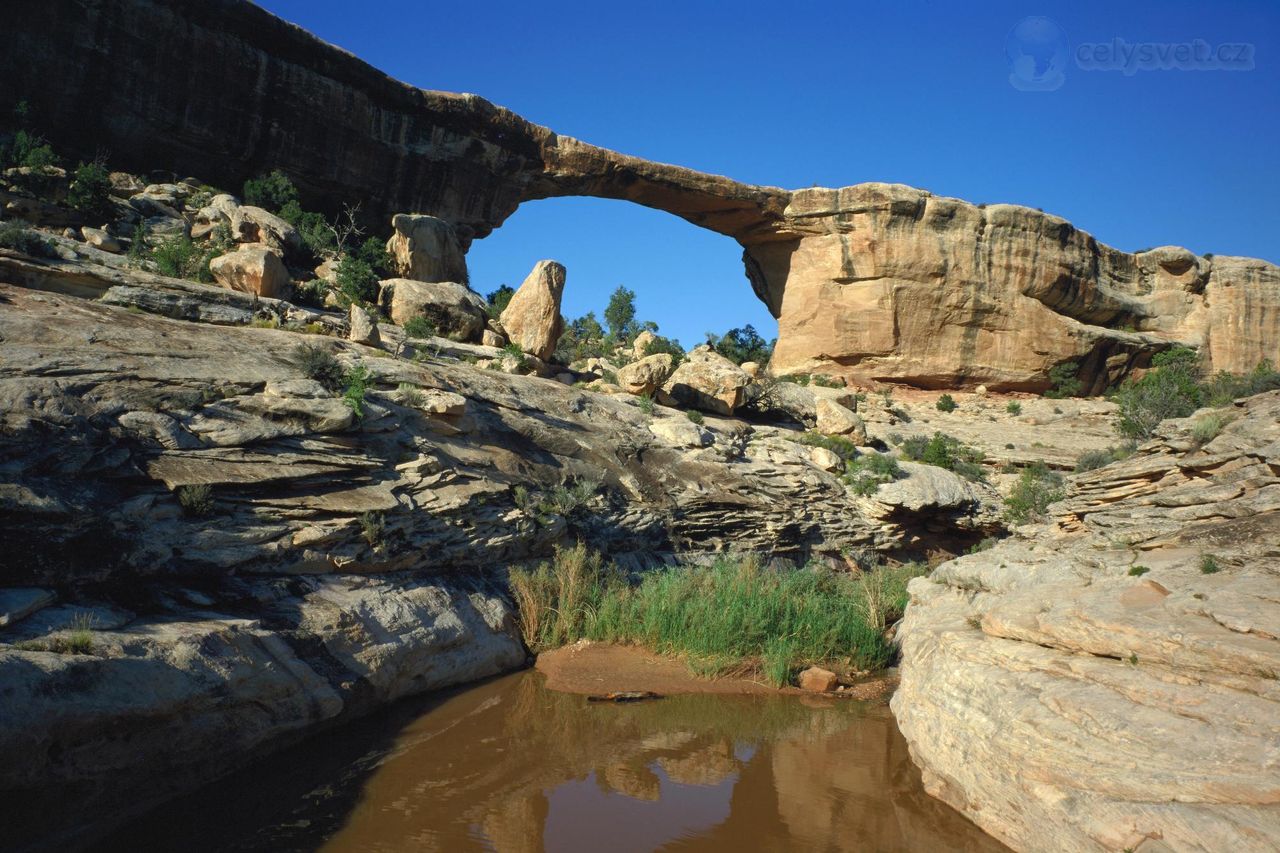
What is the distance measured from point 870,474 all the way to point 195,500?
43.3 ft

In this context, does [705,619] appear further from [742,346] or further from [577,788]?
[742,346]

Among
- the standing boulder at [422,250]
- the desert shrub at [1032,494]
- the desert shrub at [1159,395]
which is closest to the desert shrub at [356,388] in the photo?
the standing boulder at [422,250]

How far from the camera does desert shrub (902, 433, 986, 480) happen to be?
62.5ft

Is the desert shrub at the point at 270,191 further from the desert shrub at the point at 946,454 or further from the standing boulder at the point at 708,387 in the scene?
the desert shrub at the point at 946,454

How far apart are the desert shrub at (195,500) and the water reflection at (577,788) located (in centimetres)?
263

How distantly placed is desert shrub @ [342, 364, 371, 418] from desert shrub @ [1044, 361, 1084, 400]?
22.8 m

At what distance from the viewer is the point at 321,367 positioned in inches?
449

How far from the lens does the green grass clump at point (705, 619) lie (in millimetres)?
10477

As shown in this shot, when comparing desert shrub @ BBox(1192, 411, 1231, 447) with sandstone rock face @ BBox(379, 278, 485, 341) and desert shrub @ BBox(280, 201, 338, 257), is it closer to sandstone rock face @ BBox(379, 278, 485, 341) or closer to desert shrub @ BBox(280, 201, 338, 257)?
sandstone rock face @ BBox(379, 278, 485, 341)

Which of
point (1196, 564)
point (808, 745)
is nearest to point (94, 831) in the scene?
point (808, 745)

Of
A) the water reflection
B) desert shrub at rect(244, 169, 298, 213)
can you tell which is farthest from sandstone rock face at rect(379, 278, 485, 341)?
the water reflection

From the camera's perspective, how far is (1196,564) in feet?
22.3

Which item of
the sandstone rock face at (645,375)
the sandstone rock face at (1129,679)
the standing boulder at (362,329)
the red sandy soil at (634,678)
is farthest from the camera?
the sandstone rock face at (645,375)

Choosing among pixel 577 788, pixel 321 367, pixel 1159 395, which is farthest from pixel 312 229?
pixel 1159 395
